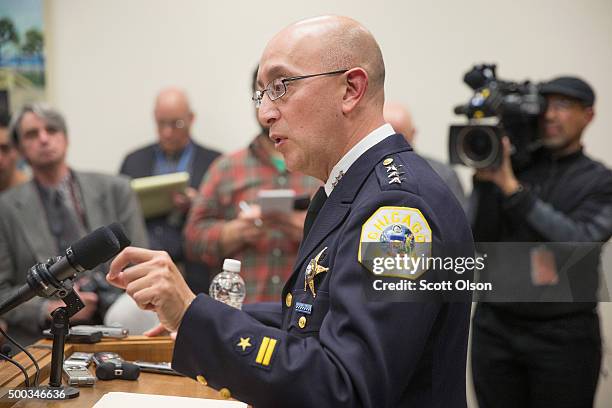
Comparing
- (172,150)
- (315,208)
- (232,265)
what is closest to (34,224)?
(172,150)

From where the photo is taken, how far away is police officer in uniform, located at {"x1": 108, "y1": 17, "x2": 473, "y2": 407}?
4.12ft

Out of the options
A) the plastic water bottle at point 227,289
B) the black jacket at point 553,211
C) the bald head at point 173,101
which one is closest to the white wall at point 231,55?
the bald head at point 173,101

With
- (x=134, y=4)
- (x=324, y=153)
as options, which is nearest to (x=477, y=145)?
(x=324, y=153)

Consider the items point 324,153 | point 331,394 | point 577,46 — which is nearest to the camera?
point 331,394

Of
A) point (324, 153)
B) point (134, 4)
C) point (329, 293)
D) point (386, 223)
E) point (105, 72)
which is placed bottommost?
point (329, 293)

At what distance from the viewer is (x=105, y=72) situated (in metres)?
5.00

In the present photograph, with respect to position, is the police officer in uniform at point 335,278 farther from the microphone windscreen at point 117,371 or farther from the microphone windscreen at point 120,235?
the microphone windscreen at point 117,371

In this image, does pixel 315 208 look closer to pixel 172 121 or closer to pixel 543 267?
pixel 543 267

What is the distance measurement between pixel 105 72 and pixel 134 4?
476mm

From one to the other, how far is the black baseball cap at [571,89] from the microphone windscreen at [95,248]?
2016mm

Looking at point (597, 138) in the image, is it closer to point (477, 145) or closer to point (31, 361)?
point (477, 145)

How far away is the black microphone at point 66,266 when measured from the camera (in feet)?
4.73

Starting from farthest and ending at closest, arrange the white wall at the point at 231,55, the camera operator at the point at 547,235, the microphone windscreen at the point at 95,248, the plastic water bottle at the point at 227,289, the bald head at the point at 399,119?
the white wall at the point at 231,55, the bald head at the point at 399,119, the camera operator at the point at 547,235, the plastic water bottle at the point at 227,289, the microphone windscreen at the point at 95,248

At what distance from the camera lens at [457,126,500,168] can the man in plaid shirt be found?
2.07ft
